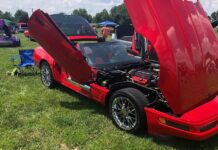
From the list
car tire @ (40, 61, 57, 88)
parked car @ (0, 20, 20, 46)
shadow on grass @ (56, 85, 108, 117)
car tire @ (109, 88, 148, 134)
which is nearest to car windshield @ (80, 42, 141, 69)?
shadow on grass @ (56, 85, 108, 117)

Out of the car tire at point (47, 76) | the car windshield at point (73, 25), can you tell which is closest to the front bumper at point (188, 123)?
the car tire at point (47, 76)

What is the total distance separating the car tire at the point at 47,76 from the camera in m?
7.77

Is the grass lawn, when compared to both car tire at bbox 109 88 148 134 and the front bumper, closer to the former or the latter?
car tire at bbox 109 88 148 134

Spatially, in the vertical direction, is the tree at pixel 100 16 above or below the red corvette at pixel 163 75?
above

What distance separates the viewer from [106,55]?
6773mm

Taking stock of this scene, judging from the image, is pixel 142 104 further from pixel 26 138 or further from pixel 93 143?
pixel 26 138

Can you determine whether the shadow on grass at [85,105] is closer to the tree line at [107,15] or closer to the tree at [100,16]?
the tree line at [107,15]

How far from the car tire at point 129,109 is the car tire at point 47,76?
8.82 ft

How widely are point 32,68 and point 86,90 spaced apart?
4.57m

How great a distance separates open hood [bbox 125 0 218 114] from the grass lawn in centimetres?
76

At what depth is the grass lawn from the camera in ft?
16.0

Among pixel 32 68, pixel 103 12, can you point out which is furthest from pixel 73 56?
pixel 103 12

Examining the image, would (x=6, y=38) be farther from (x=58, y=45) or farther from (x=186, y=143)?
(x=186, y=143)

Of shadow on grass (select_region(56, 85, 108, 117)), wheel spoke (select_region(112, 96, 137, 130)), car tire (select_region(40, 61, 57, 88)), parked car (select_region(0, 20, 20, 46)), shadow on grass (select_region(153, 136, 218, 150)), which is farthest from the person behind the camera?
parked car (select_region(0, 20, 20, 46))
